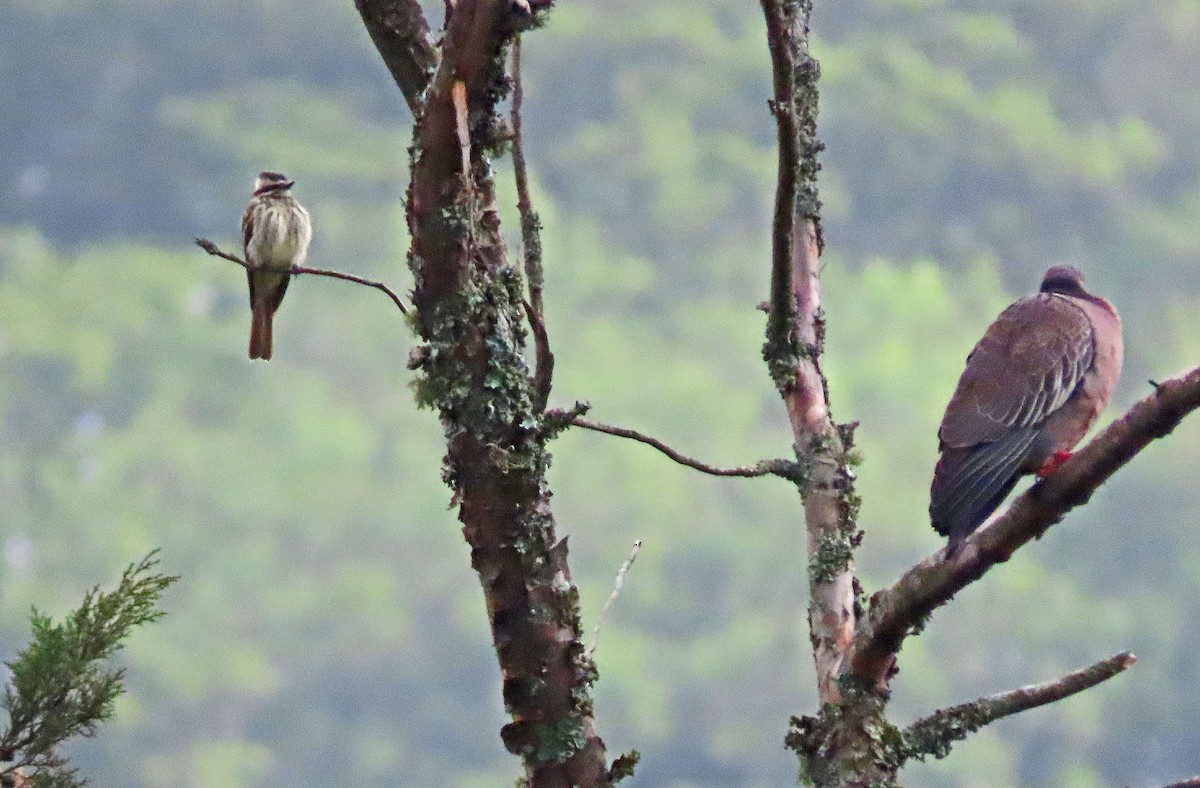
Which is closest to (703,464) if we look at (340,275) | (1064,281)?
(340,275)

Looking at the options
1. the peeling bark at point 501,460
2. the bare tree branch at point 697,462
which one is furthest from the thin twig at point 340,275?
the bare tree branch at point 697,462

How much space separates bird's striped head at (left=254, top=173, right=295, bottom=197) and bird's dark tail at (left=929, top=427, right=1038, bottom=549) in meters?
4.88

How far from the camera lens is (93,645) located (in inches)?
93.8

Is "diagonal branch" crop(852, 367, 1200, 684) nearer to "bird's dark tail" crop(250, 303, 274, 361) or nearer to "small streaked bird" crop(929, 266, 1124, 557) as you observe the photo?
"small streaked bird" crop(929, 266, 1124, 557)

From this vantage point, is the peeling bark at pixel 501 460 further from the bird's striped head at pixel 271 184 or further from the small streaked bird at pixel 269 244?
the bird's striped head at pixel 271 184

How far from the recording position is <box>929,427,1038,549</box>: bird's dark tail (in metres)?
3.04

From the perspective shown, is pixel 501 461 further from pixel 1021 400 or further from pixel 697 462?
pixel 1021 400

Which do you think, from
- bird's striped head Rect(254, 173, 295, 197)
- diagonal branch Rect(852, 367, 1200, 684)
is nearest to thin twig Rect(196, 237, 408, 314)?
diagonal branch Rect(852, 367, 1200, 684)

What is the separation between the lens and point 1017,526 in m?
2.62

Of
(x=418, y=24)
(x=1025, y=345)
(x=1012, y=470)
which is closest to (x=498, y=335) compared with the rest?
(x=418, y=24)

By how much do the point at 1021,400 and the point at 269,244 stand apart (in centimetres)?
459

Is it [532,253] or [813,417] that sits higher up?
[532,253]

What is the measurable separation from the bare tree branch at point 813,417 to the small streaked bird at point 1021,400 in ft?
0.76

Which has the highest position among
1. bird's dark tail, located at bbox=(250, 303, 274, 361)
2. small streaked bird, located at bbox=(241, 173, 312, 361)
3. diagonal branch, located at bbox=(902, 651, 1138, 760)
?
small streaked bird, located at bbox=(241, 173, 312, 361)
